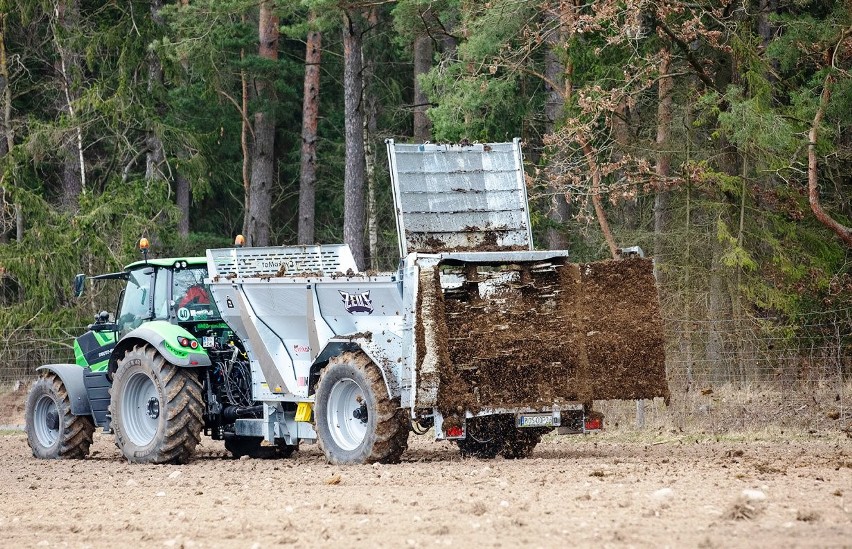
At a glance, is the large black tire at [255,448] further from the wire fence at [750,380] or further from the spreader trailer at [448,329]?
the wire fence at [750,380]

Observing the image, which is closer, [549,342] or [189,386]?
[549,342]

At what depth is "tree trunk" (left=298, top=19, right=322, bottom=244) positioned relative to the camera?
38.1m

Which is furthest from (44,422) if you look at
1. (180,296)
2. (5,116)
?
(5,116)

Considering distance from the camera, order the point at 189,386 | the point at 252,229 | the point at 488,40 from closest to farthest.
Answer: the point at 189,386
the point at 488,40
the point at 252,229

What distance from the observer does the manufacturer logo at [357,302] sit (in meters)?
13.7

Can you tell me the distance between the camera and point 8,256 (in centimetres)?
3206

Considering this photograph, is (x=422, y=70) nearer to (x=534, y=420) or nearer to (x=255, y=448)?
(x=255, y=448)

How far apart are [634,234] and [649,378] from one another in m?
13.8

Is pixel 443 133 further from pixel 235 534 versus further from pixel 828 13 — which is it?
pixel 235 534

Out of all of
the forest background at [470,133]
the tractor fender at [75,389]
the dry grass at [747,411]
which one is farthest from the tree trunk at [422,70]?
the tractor fender at [75,389]

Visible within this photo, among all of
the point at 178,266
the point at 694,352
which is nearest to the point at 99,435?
the point at 178,266

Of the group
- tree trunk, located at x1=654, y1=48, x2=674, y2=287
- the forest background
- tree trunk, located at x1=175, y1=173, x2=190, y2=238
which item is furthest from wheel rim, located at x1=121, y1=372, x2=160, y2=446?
tree trunk, located at x1=175, y1=173, x2=190, y2=238

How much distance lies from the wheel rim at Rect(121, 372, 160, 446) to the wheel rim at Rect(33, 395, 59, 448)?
193 centimetres

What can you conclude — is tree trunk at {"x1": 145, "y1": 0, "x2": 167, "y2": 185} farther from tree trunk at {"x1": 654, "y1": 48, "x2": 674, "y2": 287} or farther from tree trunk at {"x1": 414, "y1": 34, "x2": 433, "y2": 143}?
tree trunk at {"x1": 654, "y1": 48, "x2": 674, "y2": 287}
